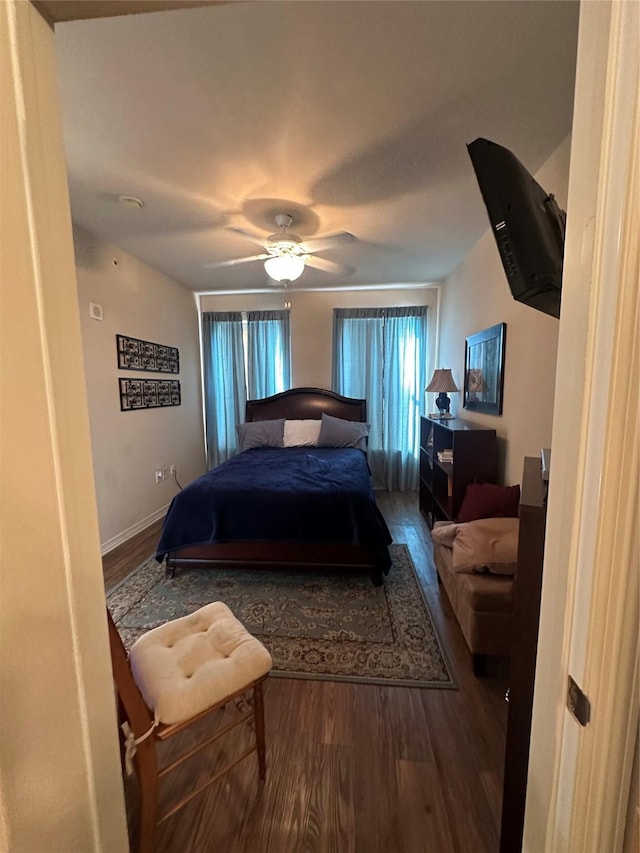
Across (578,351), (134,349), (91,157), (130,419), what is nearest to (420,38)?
(578,351)

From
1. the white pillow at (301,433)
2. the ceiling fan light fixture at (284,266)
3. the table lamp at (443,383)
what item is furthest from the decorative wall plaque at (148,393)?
the table lamp at (443,383)

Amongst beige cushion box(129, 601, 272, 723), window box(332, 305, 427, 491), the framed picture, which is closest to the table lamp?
the framed picture

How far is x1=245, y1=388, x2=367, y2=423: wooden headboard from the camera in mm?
4537

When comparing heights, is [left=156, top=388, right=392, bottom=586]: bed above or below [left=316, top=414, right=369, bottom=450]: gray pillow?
below

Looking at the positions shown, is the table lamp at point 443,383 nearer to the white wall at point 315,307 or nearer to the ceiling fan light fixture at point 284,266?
the white wall at point 315,307

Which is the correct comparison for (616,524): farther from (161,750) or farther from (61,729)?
(161,750)

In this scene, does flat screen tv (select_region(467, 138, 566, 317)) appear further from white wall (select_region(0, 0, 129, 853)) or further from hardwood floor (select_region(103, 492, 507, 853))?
hardwood floor (select_region(103, 492, 507, 853))

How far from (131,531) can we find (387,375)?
11.2 feet

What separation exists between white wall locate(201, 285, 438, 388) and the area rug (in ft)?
8.88

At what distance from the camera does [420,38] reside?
126cm

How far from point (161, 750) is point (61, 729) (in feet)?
3.62

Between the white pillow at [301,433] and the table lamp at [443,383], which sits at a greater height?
the table lamp at [443,383]

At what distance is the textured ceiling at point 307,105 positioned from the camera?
1.21 metres

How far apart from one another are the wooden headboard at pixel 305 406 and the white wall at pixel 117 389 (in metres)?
0.93
